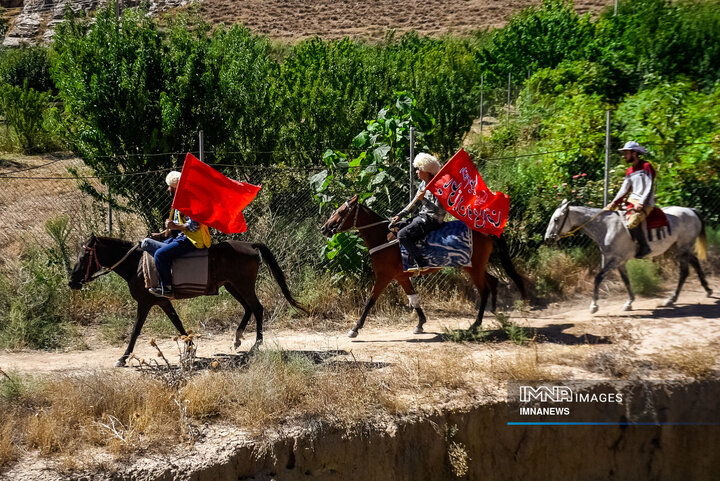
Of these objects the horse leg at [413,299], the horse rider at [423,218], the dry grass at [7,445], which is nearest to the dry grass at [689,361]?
the horse leg at [413,299]

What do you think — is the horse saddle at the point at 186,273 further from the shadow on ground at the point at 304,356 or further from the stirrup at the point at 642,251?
the stirrup at the point at 642,251

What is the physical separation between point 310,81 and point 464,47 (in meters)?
22.1

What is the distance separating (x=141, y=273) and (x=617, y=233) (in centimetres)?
681

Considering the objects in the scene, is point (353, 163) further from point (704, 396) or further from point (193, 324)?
point (704, 396)

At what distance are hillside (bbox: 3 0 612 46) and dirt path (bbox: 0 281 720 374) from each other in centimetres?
4249

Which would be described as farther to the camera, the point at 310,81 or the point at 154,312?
the point at 310,81

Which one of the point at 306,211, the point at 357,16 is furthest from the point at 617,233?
the point at 357,16

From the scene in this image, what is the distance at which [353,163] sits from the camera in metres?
11.4

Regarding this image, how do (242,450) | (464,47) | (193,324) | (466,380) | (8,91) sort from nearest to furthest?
(242,450) → (466,380) → (193,324) → (8,91) → (464,47)

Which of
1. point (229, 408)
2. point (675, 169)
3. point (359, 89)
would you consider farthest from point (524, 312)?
point (359, 89)

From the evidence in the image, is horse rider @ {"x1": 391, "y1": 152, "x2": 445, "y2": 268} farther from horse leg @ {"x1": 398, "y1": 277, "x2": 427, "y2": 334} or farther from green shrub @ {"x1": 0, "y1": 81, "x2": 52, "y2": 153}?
green shrub @ {"x1": 0, "y1": 81, "x2": 52, "y2": 153}

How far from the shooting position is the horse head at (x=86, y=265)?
29.3 ft

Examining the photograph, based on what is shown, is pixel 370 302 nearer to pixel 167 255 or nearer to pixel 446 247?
pixel 446 247

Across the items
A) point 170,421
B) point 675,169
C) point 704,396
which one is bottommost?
point 704,396
